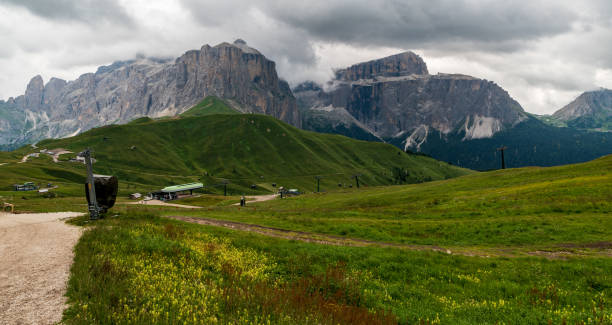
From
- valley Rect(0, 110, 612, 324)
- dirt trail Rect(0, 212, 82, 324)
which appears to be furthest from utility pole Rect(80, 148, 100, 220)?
dirt trail Rect(0, 212, 82, 324)

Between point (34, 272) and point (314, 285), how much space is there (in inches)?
497

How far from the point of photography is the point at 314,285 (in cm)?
1310

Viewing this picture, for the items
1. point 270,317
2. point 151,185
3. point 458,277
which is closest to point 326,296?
point 270,317

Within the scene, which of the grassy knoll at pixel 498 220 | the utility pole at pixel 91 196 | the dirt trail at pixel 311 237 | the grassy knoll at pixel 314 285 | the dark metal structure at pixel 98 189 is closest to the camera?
the grassy knoll at pixel 314 285

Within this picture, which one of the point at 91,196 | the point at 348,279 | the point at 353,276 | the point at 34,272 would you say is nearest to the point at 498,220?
the point at 353,276

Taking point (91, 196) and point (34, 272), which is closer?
point (34, 272)

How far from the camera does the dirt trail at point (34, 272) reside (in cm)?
1002

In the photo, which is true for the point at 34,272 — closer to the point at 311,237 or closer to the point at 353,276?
the point at 353,276

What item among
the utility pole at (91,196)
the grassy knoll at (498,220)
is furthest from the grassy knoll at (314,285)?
the utility pole at (91,196)

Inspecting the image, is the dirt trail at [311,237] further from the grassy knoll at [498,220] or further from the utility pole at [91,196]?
the utility pole at [91,196]

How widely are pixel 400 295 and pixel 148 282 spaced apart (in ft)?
34.8

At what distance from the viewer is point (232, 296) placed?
10.6 meters

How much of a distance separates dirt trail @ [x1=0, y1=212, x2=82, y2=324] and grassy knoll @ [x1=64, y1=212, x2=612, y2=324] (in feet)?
2.04

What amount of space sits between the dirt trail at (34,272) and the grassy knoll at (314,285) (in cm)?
62
